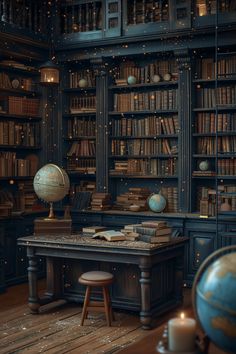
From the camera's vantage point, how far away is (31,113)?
25.8ft

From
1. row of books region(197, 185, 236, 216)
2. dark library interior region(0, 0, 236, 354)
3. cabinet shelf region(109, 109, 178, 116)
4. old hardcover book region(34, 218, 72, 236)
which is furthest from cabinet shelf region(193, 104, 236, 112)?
old hardcover book region(34, 218, 72, 236)

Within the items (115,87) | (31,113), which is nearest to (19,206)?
(31,113)

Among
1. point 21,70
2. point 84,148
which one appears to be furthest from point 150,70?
point 21,70

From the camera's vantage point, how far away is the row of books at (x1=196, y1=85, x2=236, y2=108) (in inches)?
276

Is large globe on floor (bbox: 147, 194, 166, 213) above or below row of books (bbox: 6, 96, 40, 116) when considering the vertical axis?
below

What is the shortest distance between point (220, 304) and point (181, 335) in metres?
0.16

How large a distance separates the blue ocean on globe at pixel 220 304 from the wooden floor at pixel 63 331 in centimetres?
252

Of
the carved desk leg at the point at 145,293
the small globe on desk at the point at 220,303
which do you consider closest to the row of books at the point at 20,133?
the carved desk leg at the point at 145,293

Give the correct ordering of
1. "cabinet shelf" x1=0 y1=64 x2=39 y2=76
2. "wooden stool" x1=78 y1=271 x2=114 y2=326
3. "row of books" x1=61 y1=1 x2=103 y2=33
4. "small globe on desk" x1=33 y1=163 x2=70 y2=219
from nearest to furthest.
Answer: "wooden stool" x1=78 y1=271 x2=114 y2=326
"small globe on desk" x1=33 y1=163 x2=70 y2=219
"cabinet shelf" x1=0 y1=64 x2=39 y2=76
"row of books" x1=61 y1=1 x2=103 y2=33

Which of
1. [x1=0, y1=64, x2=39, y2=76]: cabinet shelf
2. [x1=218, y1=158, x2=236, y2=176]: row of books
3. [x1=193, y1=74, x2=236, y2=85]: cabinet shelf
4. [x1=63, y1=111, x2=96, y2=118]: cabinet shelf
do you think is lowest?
[x1=218, y1=158, x2=236, y2=176]: row of books

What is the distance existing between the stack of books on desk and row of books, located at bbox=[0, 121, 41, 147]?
9.00ft

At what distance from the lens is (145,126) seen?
758 cm

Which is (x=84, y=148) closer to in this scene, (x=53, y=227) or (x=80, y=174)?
(x=80, y=174)

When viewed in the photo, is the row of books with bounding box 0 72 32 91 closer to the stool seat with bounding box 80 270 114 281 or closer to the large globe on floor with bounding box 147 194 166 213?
the large globe on floor with bounding box 147 194 166 213
